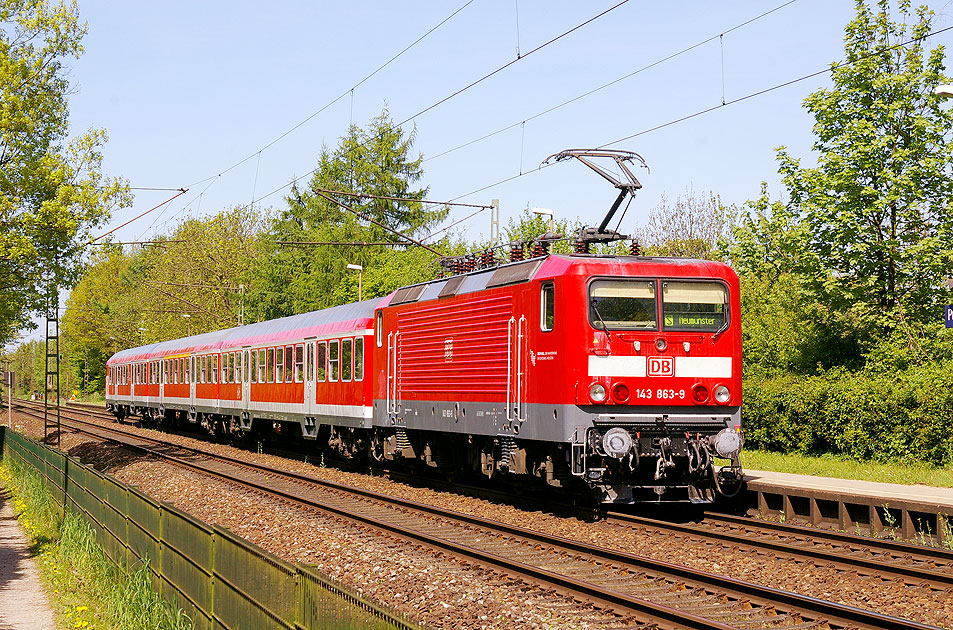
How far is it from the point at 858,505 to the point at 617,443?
141 inches

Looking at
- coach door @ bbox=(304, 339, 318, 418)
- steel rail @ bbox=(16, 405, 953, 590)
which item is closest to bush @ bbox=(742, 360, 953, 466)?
steel rail @ bbox=(16, 405, 953, 590)

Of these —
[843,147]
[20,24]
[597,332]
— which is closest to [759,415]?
[843,147]

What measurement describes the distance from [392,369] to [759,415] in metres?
8.54

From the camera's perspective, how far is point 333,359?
2448 cm

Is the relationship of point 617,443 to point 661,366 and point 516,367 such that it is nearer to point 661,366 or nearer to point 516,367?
point 661,366

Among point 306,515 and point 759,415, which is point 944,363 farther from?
point 306,515

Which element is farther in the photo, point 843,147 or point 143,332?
point 143,332

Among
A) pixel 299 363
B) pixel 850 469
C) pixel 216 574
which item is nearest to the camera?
pixel 216 574

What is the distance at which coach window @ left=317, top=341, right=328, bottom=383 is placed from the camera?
2505 cm

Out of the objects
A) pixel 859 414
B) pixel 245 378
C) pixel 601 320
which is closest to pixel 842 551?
pixel 601 320

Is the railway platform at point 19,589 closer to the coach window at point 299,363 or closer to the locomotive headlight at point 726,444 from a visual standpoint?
the locomotive headlight at point 726,444

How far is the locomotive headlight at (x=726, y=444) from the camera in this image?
14.2m

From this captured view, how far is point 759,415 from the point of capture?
23.6 metres

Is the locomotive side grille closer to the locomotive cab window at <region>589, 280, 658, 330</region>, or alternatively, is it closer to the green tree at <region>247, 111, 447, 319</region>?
the locomotive cab window at <region>589, 280, 658, 330</region>
